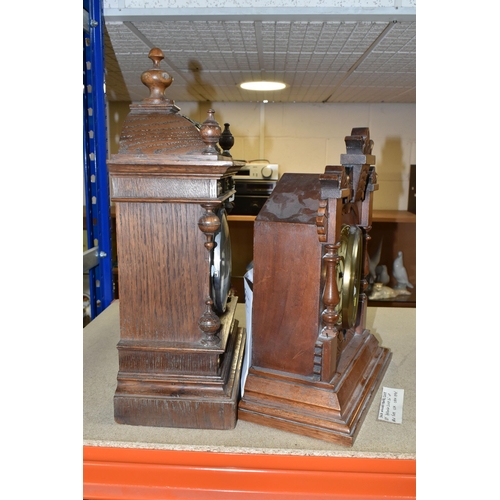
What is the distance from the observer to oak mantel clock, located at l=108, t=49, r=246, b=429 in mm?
754

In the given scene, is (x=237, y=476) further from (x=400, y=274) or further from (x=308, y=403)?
(x=400, y=274)

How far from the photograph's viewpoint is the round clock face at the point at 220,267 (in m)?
0.84

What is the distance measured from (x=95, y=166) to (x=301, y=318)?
990 millimetres

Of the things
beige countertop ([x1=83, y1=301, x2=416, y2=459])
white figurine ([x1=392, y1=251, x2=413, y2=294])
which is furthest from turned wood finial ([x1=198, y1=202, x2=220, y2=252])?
white figurine ([x1=392, y1=251, x2=413, y2=294])

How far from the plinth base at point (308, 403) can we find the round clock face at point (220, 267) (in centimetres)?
14

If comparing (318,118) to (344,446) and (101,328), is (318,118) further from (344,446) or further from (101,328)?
(344,446)

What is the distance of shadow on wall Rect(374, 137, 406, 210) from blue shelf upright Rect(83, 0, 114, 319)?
161 centimetres

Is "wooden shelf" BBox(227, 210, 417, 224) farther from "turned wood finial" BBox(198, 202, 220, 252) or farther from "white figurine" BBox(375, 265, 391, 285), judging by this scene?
"turned wood finial" BBox(198, 202, 220, 252)

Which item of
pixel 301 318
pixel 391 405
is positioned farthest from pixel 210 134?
pixel 391 405

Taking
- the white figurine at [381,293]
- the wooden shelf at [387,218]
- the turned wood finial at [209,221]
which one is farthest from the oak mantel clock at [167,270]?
the white figurine at [381,293]

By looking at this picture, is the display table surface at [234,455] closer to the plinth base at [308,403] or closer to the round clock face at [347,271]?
the plinth base at [308,403]

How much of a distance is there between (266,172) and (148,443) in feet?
5.44

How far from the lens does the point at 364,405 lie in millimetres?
882

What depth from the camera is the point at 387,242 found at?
8.16 ft
